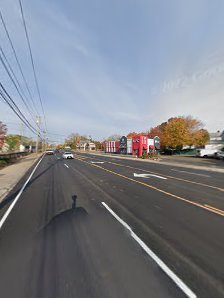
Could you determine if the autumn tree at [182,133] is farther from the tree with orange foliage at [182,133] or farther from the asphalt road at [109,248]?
the asphalt road at [109,248]

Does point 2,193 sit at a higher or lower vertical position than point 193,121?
lower

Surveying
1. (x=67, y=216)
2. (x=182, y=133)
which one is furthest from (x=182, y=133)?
(x=67, y=216)

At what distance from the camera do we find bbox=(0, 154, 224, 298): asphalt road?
2.97 m

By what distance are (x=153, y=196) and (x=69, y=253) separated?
5326mm

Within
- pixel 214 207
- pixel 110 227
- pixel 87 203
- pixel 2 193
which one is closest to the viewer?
pixel 110 227

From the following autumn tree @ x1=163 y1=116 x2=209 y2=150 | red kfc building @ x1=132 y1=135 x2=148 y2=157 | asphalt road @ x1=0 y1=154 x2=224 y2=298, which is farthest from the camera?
autumn tree @ x1=163 y1=116 x2=209 y2=150

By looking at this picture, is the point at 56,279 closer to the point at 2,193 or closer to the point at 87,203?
the point at 87,203

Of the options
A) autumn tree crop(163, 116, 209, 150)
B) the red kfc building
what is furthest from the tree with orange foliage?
the red kfc building

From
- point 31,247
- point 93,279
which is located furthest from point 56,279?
point 31,247

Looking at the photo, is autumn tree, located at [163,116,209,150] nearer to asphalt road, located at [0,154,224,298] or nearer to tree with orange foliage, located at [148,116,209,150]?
tree with orange foliage, located at [148,116,209,150]

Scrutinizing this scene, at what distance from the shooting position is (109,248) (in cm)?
408

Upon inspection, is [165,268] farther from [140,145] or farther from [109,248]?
[140,145]

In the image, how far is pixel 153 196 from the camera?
27.9 feet

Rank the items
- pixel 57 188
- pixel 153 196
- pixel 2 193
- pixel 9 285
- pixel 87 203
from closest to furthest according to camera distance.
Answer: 1. pixel 9 285
2. pixel 87 203
3. pixel 153 196
4. pixel 2 193
5. pixel 57 188
